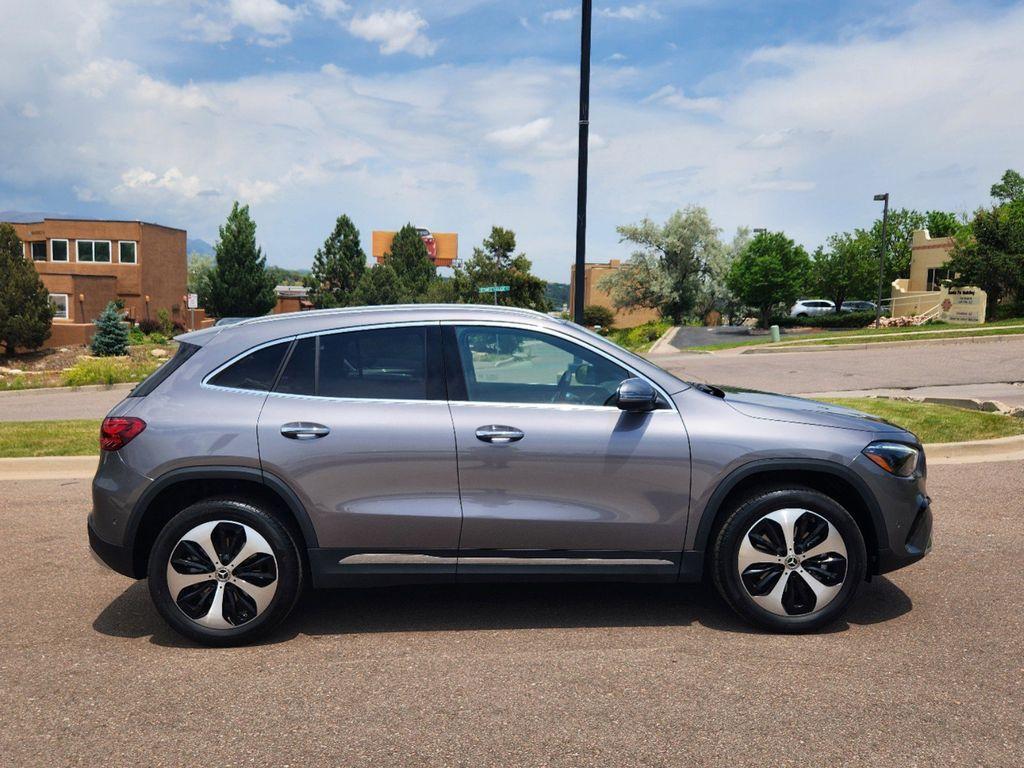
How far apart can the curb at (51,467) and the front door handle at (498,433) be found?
6109 mm

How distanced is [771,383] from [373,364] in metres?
15.1

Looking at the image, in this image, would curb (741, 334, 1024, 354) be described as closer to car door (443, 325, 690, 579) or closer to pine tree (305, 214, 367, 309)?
car door (443, 325, 690, 579)

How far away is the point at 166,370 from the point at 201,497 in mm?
709

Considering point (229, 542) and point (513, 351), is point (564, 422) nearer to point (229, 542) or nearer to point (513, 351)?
point (513, 351)


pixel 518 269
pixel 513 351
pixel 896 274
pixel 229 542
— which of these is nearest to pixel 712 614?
pixel 513 351

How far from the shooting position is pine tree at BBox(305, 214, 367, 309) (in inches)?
2699

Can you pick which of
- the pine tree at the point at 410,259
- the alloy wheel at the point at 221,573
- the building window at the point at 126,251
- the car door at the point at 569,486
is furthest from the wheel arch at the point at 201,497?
the pine tree at the point at 410,259

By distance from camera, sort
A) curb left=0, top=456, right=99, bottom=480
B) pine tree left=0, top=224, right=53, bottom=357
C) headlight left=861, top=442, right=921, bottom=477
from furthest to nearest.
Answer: pine tree left=0, top=224, right=53, bottom=357 → curb left=0, top=456, right=99, bottom=480 → headlight left=861, top=442, right=921, bottom=477

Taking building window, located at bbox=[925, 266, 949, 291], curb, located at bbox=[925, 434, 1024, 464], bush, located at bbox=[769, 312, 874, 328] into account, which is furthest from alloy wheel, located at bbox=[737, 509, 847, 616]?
building window, located at bbox=[925, 266, 949, 291]

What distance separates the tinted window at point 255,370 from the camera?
441cm

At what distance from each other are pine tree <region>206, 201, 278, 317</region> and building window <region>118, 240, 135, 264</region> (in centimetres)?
550

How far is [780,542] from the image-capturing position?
431 cm

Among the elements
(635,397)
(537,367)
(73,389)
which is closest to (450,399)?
(537,367)

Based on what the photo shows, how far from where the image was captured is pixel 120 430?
4277 millimetres
